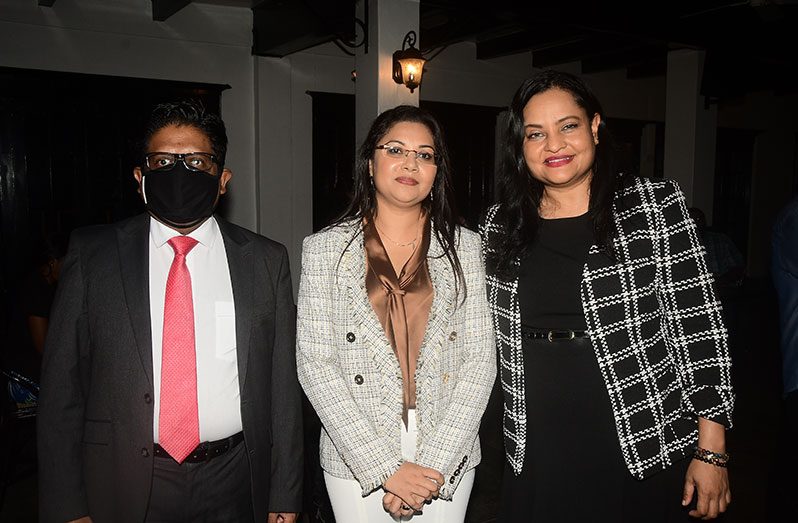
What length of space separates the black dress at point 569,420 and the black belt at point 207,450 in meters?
0.90

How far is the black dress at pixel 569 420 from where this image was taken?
186 cm

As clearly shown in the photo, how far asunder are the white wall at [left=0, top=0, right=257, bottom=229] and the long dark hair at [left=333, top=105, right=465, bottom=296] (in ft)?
17.3

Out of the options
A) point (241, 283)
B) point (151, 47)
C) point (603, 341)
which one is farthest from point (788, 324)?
point (151, 47)

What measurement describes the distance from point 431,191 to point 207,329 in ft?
2.76

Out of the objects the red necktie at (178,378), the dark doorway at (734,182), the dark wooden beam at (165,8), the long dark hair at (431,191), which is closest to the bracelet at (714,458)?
the long dark hair at (431,191)

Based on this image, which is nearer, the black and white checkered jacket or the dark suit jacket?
the dark suit jacket

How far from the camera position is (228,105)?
22.8ft

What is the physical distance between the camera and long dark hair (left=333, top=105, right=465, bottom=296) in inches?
76.5

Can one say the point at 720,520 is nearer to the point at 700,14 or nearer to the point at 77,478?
the point at 77,478

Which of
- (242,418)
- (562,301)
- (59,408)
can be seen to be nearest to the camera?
(59,408)

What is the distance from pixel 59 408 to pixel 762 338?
818 cm

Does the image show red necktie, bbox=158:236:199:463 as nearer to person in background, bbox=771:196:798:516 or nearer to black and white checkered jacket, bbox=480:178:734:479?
black and white checkered jacket, bbox=480:178:734:479

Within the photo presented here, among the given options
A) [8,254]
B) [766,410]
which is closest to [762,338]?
[766,410]

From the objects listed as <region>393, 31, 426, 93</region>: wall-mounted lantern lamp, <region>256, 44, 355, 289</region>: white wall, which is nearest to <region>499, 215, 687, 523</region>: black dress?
<region>393, 31, 426, 93</region>: wall-mounted lantern lamp
